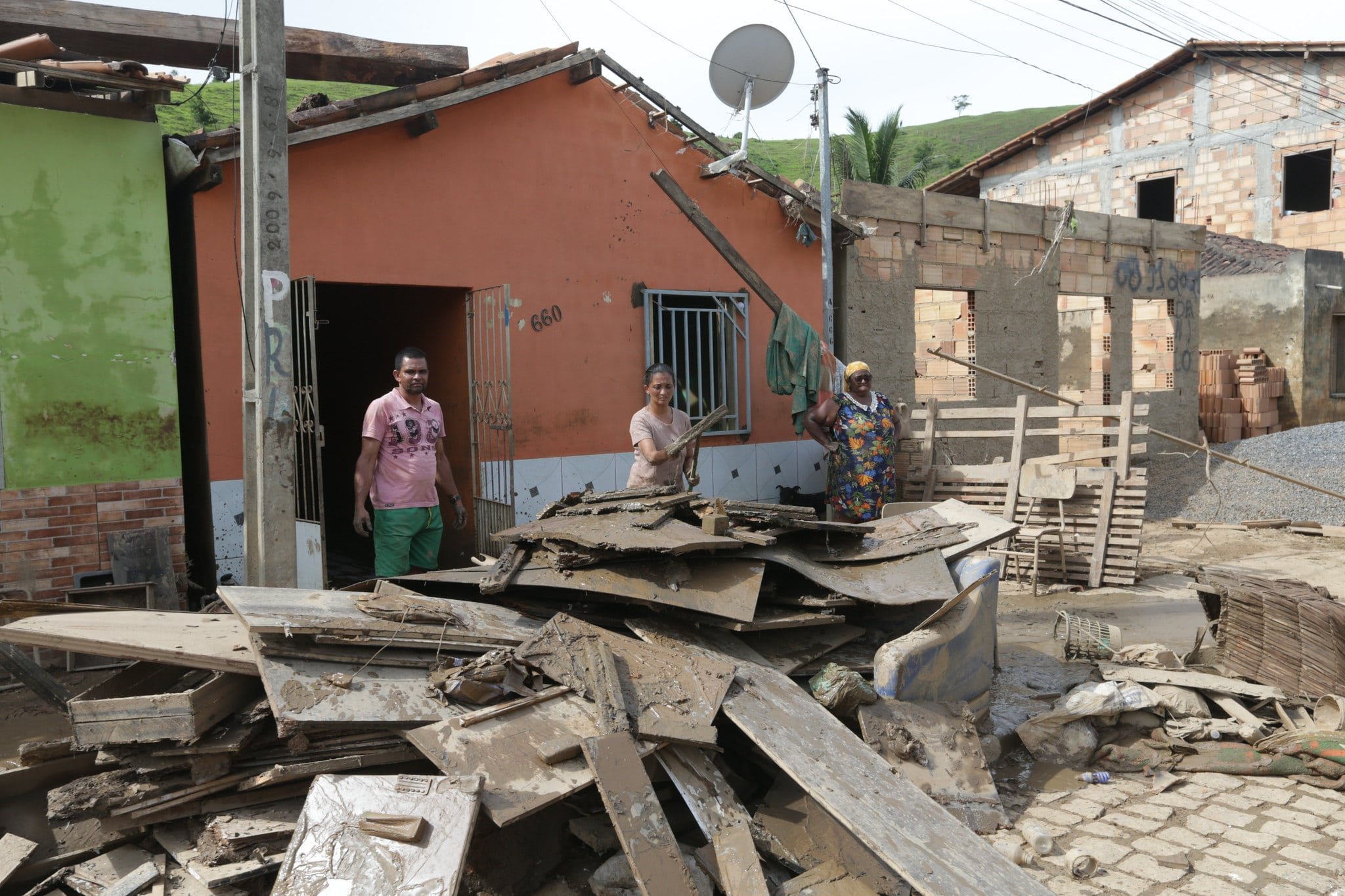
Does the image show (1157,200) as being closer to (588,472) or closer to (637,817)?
(588,472)

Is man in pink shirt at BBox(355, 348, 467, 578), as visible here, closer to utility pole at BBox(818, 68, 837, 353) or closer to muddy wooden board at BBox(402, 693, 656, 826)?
muddy wooden board at BBox(402, 693, 656, 826)

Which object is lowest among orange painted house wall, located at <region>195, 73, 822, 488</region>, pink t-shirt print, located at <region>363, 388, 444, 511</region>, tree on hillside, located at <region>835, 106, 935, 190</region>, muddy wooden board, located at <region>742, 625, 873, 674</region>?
muddy wooden board, located at <region>742, 625, 873, 674</region>

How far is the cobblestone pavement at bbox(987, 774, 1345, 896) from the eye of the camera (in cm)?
355

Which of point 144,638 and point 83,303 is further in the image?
point 83,303

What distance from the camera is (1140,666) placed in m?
5.45

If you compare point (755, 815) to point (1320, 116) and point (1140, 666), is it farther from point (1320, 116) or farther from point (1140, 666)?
point (1320, 116)

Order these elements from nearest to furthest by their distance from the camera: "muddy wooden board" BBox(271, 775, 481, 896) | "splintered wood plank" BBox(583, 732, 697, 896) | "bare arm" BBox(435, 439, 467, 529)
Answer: "muddy wooden board" BBox(271, 775, 481, 896) < "splintered wood plank" BBox(583, 732, 697, 896) < "bare arm" BBox(435, 439, 467, 529)

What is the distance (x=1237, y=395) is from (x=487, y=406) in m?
15.4

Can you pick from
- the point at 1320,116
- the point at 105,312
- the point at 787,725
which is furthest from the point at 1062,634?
the point at 1320,116

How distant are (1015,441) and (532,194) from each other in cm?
489

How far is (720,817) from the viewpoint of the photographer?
3447mm

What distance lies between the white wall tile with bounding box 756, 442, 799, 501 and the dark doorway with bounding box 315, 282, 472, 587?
2973 millimetres

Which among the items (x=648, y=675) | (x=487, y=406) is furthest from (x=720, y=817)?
(x=487, y=406)

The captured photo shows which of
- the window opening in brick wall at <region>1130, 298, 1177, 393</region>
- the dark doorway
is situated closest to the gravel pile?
the window opening in brick wall at <region>1130, 298, 1177, 393</region>
